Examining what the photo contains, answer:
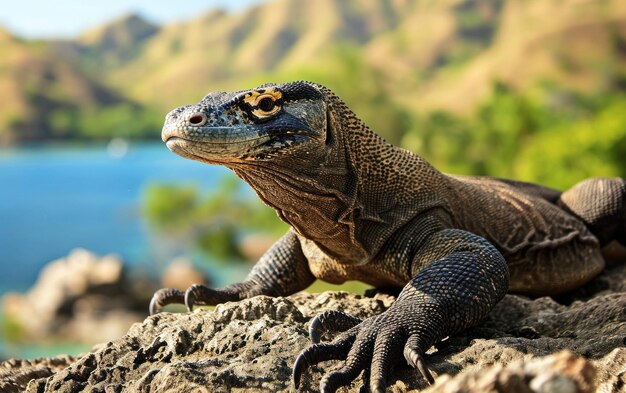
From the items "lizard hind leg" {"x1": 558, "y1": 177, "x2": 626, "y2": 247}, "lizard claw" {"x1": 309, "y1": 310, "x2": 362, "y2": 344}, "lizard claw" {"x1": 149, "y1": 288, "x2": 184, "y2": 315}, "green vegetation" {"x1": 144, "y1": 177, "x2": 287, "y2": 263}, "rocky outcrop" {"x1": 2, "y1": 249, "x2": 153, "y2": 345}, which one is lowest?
"lizard claw" {"x1": 309, "y1": 310, "x2": 362, "y2": 344}

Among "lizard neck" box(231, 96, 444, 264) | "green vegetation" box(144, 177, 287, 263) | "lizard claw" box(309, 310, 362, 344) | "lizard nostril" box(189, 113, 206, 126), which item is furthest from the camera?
"green vegetation" box(144, 177, 287, 263)

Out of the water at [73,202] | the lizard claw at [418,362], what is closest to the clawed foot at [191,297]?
the lizard claw at [418,362]

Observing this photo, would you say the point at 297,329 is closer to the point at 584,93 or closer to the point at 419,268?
the point at 419,268

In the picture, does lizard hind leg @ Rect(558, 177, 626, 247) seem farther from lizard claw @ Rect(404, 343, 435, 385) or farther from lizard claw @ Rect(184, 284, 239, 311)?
lizard claw @ Rect(404, 343, 435, 385)

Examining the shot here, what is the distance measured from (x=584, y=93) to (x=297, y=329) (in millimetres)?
42684

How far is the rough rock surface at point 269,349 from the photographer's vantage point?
2.83 m

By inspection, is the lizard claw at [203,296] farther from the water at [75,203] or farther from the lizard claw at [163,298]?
the water at [75,203]

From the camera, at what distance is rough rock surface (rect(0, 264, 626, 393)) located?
283 centimetres

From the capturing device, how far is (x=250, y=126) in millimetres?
3240

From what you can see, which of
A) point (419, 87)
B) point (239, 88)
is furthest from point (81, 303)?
point (419, 87)

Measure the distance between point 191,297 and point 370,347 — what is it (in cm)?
150

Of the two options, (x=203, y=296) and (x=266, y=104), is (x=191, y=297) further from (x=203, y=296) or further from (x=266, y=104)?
(x=266, y=104)

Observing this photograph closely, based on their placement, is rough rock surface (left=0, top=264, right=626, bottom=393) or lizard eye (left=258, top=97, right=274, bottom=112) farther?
lizard eye (left=258, top=97, right=274, bottom=112)

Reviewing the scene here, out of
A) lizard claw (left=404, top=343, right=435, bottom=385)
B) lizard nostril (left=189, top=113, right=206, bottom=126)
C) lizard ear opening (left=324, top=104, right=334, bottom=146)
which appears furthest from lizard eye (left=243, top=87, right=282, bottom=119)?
lizard claw (left=404, top=343, right=435, bottom=385)
